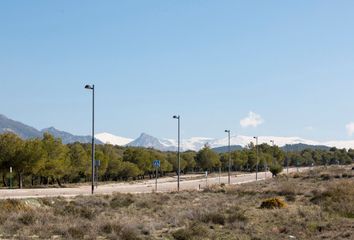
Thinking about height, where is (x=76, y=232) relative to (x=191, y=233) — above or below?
above

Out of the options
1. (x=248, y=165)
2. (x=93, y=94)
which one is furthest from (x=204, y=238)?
(x=248, y=165)

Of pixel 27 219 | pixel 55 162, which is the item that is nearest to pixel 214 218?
pixel 27 219

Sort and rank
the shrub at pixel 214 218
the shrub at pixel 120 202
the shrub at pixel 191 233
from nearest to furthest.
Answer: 1. the shrub at pixel 191 233
2. the shrub at pixel 214 218
3. the shrub at pixel 120 202

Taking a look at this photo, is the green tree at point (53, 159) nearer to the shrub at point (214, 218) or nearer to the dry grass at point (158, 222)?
the dry grass at point (158, 222)

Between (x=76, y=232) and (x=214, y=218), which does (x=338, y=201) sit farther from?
(x=76, y=232)

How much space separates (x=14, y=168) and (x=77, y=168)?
46.3 ft

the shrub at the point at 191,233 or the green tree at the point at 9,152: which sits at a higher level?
the green tree at the point at 9,152

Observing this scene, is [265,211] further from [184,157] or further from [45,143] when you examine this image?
[184,157]

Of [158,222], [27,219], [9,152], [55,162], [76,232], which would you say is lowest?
[158,222]

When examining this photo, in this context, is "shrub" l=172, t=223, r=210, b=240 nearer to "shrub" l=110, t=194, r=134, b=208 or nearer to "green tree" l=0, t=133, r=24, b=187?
"shrub" l=110, t=194, r=134, b=208

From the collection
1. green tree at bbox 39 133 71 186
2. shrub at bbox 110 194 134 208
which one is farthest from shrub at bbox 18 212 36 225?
green tree at bbox 39 133 71 186

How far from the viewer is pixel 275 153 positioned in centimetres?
18462

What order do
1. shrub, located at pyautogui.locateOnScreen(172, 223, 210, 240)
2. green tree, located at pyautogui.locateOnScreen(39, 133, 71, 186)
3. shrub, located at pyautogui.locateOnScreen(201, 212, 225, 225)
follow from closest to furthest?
shrub, located at pyautogui.locateOnScreen(172, 223, 210, 240)
shrub, located at pyautogui.locateOnScreen(201, 212, 225, 225)
green tree, located at pyautogui.locateOnScreen(39, 133, 71, 186)

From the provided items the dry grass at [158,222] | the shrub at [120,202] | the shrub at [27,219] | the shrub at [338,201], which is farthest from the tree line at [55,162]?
the shrub at [27,219]
